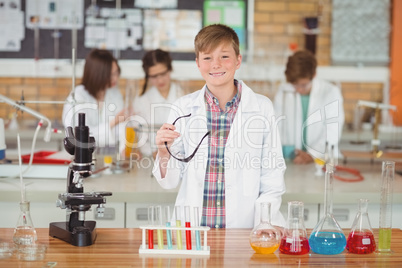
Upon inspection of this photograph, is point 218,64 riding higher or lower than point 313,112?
higher

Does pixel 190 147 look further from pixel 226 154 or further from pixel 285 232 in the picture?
pixel 285 232

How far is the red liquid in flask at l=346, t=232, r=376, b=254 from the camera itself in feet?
6.49

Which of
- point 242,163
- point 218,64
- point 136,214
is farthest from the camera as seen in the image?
point 136,214

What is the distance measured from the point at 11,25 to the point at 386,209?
446 cm

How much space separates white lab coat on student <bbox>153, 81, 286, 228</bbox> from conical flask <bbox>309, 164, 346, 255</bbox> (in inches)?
16.9

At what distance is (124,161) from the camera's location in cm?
355

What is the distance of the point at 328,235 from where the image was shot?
6.48 feet

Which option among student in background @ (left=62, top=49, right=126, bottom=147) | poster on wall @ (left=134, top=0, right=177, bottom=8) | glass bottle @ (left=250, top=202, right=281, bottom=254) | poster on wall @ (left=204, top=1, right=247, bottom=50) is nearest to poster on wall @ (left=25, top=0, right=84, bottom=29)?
poster on wall @ (left=134, top=0, right=177, bottom=8)

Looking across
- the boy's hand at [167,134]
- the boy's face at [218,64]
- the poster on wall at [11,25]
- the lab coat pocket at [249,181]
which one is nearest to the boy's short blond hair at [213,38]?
the boy's face at [218,64]

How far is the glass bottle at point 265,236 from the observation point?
1.95 m

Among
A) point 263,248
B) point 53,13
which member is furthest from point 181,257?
point 53,13

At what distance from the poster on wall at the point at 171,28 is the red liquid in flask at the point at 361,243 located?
12.8ft

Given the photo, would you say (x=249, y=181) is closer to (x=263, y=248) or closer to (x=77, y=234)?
(x=263, y=248)

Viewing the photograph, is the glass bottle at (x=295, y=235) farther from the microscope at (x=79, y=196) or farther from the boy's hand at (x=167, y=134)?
the microscope at (x=79, y=196)
